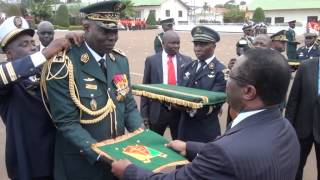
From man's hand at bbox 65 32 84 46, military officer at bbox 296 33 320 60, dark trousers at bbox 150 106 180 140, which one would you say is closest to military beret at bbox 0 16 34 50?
man's hand at bbox 65 32 84 46

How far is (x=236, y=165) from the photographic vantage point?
1.69 meters

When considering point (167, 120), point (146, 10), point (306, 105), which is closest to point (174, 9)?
point (146, 10)

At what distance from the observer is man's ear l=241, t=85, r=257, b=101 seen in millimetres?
1829

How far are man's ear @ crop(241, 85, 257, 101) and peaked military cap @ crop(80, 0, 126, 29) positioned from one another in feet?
4.14

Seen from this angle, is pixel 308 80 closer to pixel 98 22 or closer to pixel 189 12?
pixel 98 22

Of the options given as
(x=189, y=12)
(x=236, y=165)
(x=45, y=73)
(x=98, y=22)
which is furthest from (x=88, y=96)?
(x=189, y=12)

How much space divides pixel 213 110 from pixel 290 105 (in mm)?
860

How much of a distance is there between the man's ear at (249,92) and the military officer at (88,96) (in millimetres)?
1193

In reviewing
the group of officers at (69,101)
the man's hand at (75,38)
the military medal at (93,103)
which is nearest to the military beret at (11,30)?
the group of officers at (69,101)

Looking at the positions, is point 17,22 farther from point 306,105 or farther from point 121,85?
point 306,105

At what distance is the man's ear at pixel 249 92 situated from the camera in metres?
1.83

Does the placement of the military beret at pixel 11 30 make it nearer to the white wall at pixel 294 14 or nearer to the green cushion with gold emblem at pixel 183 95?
the green cushion with gold emblem at pixel 183 95

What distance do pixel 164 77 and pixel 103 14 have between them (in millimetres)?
2600

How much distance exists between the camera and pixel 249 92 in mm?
1847
